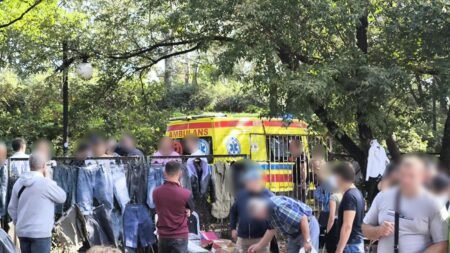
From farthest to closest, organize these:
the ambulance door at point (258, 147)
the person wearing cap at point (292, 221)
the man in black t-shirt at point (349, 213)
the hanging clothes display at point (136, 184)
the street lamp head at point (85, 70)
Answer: the street lamp head at point (85, 70) → the ambulance door at point (258, 147) → the hanging clothes display at point (136, 184) → the man in black t-shirt at point (349, 213) → the person wearing cap at point (292, 221)

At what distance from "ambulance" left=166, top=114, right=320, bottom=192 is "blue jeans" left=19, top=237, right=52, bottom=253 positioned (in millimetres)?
4698

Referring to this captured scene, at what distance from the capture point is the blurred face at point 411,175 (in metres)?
4.04

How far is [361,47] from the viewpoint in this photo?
10.8m

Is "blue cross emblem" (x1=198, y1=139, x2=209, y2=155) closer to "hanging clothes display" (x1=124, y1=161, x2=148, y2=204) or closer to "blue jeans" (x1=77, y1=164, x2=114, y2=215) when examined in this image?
"hanging clothes display" (x1=124, y1=161, x2=148, y2=204)

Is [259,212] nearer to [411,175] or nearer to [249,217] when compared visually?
[249,217]

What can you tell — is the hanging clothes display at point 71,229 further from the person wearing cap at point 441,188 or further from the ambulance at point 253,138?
the person wearing cap at point 441,188

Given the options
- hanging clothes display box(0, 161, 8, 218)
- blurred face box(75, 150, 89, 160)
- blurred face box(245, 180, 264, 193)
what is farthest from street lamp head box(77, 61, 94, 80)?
blurred face box(245, 180, 264, 193)

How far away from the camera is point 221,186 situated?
31.4 ft

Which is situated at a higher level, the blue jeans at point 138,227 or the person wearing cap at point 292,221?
the person wearing cap at point 292,221

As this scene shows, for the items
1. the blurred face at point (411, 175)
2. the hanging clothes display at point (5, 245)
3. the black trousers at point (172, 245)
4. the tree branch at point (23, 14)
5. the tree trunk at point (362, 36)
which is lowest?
the black trousers at point (172, 245)

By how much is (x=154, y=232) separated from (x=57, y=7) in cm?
776

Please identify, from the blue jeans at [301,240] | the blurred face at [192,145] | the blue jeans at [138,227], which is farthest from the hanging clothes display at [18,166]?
the blue jeans at [301,240]

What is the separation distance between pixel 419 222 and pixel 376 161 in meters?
5.88

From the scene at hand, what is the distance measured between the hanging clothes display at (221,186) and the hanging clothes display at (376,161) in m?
2.47
